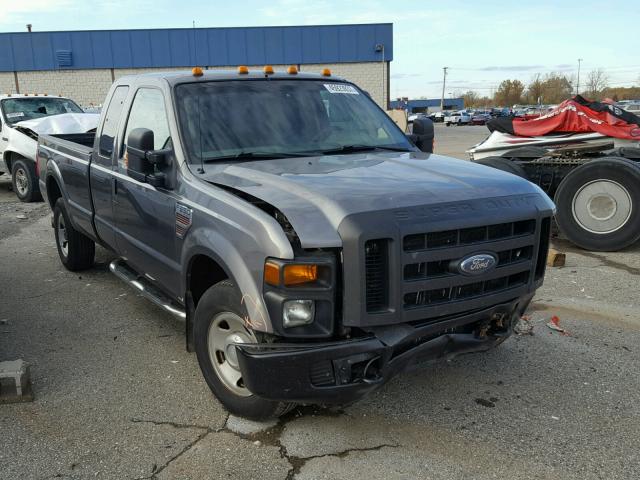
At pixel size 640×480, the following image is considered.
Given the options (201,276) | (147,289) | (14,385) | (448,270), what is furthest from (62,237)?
(448,270)

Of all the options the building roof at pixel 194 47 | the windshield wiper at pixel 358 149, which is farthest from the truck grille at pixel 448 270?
the building roof at pixel 194 47

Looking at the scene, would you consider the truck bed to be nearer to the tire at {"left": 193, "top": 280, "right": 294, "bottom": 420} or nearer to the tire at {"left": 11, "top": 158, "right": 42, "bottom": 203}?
the tire at {"left": 193, "top": 280, "right": 294, "bottom": 420}

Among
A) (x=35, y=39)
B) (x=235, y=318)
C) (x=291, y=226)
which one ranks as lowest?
(x=235, y=318)

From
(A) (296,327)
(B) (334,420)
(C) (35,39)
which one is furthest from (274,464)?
(C) (35,39)

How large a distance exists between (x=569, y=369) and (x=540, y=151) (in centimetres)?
476

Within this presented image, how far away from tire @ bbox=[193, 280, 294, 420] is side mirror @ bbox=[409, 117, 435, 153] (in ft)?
7.71

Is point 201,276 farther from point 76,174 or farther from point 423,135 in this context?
point 76,174

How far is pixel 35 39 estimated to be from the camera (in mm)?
32781

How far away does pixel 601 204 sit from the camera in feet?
24.1

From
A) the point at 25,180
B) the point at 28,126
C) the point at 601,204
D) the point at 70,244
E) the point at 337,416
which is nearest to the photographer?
the point at 337,416

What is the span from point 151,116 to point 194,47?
3139 centimetres

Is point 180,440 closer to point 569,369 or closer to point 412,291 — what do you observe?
point 412,291

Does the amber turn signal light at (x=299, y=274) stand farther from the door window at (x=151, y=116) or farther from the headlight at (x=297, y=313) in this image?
the door window at (x=151, y=116)

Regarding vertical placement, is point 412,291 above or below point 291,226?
below
